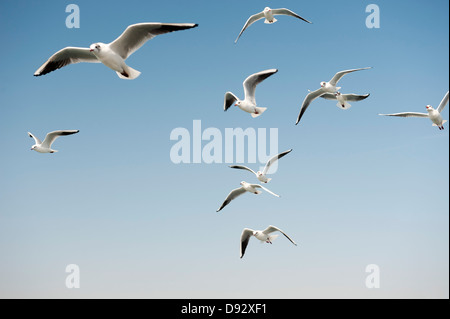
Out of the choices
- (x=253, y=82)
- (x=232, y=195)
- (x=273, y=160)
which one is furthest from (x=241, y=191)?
(x=253, y=82)

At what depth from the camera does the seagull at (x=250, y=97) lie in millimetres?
12016

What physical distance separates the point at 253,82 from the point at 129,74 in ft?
13.1

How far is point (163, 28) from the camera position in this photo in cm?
823

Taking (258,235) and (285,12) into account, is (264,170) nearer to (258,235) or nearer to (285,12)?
(258,235)

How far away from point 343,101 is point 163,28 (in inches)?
239

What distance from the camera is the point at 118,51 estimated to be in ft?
29.1

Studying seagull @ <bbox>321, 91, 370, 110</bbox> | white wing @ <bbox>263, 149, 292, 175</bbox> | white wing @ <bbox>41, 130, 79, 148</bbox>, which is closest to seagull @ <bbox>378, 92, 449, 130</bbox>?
seagull @ <bbox>321, 91, 370, 110</bbox>

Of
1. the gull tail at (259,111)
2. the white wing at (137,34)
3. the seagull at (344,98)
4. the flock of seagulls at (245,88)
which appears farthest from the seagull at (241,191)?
the white wing at (137,34)

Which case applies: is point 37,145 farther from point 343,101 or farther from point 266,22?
point 343,101

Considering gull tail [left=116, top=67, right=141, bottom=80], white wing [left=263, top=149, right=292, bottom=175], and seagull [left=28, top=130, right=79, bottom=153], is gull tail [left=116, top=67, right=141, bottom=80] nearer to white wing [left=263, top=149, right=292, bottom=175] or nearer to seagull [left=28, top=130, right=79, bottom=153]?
white wing [left=263, top=149, right=292, bottom=175]

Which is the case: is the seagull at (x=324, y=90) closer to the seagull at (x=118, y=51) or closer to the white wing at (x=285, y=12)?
the white wing at (x=285, y=12)

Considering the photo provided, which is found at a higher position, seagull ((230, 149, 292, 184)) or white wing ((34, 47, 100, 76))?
white wing ((34, 47, 100, 76))

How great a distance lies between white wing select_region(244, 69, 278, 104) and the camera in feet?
39.3

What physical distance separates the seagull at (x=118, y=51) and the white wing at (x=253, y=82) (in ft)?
12.2
